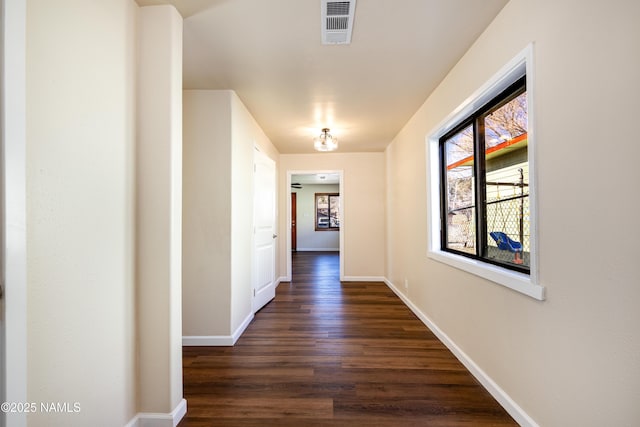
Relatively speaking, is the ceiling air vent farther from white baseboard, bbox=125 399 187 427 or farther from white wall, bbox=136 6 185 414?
white baseboard, bbox=125 399 187 427

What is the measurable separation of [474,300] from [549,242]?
A: 2.88 ft

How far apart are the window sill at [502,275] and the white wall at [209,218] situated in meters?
2.03

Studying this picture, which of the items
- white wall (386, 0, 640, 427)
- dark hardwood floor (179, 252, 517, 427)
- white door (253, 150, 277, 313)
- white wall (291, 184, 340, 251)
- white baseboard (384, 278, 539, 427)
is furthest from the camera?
white wall (291, 184, 340, 251)

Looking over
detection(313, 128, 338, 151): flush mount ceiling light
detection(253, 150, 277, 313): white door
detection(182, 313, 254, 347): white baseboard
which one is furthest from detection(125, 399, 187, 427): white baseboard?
detection(313, 128, 338, 151): flush mount ceiling light

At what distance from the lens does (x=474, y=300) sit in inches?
82.4

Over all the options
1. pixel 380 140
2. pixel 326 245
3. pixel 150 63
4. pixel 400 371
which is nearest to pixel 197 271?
pixel 150 63

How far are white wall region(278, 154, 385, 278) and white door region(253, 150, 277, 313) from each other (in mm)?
1064

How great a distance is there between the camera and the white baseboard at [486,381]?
157 cm

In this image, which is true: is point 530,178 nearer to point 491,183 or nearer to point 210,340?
point 491,183

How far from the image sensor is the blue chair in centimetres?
179

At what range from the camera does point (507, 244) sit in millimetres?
1928

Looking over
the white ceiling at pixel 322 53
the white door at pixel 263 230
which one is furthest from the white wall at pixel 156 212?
the white door at pixel 263 230

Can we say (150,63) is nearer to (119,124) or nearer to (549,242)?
(119,124)

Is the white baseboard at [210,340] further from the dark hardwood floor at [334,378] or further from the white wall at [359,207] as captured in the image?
the white wall at [359,207]
